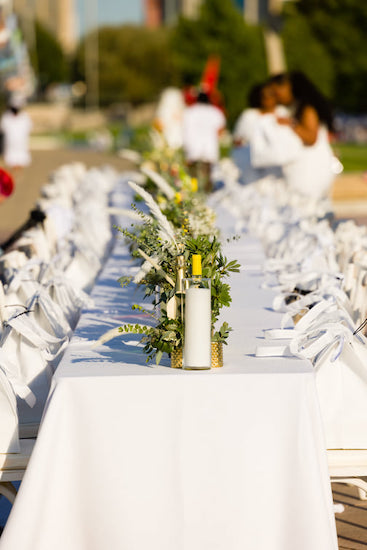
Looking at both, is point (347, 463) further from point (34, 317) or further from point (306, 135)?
point (306, 135)

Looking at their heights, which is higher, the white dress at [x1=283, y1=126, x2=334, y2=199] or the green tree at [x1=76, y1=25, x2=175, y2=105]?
the green tree at [x1=76, y1=25, x2=175, y2=105]

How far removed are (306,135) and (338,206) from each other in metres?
6.63

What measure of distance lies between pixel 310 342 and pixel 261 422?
57 cm

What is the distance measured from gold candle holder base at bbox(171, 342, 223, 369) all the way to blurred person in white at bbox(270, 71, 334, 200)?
20.9 feet

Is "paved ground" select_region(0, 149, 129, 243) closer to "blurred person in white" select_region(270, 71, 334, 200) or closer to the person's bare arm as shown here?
"blurred person in white" select_region(270, 71, 334, 200)

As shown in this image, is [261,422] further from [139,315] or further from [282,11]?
[282,11]

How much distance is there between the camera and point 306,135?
9852 millimetres

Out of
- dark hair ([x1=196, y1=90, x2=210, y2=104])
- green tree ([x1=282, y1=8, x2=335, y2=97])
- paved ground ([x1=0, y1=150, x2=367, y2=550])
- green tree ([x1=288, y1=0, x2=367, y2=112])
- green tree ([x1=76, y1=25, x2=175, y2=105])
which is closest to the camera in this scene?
paved ground ([x1=0, y1=150, x2=367, y2=550])

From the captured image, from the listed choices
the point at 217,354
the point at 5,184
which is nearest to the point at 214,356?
the point at 217,354

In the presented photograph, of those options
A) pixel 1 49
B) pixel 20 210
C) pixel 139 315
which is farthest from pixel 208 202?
pixel 1 49

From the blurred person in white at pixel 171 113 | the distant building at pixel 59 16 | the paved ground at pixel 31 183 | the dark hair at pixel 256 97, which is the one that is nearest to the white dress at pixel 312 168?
the dark hair at pixel 256 97

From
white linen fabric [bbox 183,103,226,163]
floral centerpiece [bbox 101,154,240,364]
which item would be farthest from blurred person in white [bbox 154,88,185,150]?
floral centerpiece [bbox 101,154,240,364]

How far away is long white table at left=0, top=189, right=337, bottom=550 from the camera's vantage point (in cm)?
330

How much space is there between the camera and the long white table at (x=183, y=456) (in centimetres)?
330
